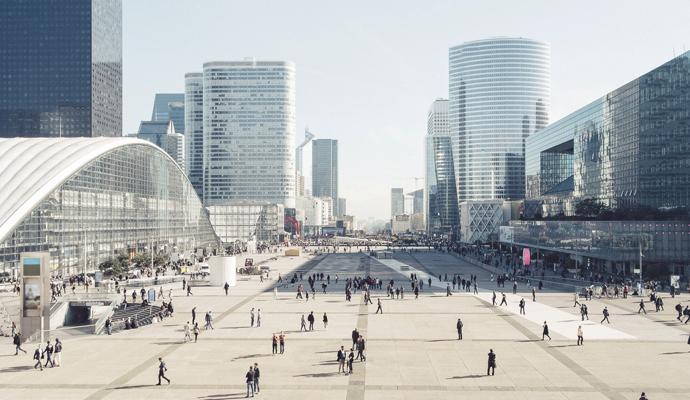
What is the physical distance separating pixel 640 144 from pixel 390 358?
82482 mm

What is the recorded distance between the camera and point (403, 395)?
2523 centimetres

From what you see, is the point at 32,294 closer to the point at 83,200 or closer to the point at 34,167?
the point at 34,167

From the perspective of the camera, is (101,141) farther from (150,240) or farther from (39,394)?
(39,394)

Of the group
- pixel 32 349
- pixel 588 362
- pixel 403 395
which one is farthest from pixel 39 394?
pixel 588 362

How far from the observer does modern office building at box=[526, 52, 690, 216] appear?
9538 cm

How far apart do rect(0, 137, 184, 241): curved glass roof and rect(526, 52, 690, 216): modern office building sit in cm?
7406

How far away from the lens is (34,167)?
76875 mm

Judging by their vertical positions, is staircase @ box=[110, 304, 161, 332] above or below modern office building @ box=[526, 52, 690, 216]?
below

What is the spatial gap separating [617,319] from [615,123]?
2920 inches

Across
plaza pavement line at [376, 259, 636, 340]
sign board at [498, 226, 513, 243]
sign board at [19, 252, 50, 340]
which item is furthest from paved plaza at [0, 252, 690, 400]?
sign board at [498, 226, 513, 243]

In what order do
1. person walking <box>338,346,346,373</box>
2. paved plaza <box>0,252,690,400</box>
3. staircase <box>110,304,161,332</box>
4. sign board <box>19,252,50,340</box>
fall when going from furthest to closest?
1. staircase <box>110,304,161,332</box>
2. sign board <box>19,252,50,340</box>
3. person walking <box>338,346,346,373</box>
4. paved plaza <box>0,252,690,400</box>

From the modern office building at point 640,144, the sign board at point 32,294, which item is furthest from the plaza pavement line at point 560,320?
the modern office building at point 640,144

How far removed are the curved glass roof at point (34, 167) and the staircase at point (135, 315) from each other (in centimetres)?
2480

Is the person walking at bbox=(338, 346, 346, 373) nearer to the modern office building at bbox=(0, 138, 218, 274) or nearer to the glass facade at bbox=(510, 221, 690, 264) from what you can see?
the modern office building at bbox=(0, 138, 218, 274)
